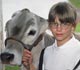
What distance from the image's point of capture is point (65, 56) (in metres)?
1.73

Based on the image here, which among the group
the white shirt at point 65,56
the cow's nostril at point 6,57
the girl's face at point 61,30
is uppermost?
the girl's face at point 61,30

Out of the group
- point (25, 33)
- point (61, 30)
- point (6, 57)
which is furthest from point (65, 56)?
point (25, 33)

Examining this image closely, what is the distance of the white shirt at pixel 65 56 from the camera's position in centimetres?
172

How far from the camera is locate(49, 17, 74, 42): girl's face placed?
1735mm

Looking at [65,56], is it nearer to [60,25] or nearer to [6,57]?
[60,25]

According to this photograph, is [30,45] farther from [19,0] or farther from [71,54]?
[19,0]

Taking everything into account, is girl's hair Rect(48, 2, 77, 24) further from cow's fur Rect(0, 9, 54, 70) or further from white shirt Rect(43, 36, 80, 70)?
cow's fur Rect(0, 9, 54, 70)

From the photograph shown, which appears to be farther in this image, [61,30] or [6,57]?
[6,57]

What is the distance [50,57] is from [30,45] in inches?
32.9

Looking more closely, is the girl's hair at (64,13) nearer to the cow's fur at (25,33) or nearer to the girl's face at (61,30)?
the girl's face at (61,30)

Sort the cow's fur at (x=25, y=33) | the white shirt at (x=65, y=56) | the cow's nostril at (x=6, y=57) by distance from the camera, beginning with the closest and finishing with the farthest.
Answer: the white shirt at (x=65, y=56) < the cow's nostril at (x=6, y=57) < the cow's fur at (x=25, y=33)

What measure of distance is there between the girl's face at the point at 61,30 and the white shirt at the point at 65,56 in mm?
33

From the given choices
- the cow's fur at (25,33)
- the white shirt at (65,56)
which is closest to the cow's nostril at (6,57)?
the cow's fur at (25,33)

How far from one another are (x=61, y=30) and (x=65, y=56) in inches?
5.3
